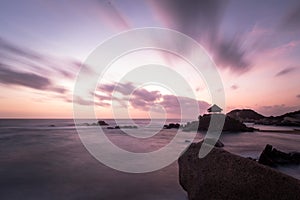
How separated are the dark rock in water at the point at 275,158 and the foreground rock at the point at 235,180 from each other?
6.82 m

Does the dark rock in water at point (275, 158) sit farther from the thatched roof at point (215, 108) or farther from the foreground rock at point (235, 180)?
the thatched roof at point (215, 108)

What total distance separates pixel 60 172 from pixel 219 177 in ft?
31.1

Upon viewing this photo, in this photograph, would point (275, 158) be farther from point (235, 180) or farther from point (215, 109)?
point (215, 109)

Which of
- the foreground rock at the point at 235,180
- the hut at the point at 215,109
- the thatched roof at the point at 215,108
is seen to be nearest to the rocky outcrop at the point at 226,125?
the hut at the point at 215,109

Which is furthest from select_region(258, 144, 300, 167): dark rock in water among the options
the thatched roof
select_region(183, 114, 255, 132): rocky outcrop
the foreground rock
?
the thatched roof

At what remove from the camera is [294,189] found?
4.73 m

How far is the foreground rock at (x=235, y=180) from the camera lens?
488 cm

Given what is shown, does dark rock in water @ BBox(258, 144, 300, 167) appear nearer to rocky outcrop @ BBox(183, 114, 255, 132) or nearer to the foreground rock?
the foreground rock

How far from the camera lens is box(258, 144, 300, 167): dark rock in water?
11820 millimetres

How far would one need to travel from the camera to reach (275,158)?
41.1ft

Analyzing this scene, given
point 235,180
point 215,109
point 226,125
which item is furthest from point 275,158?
point 215,109

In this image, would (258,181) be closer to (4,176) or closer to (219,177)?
(219,177)

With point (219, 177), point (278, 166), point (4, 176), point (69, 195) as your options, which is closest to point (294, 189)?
point (219, 177)

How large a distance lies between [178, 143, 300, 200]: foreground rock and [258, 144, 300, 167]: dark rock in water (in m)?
6.82
